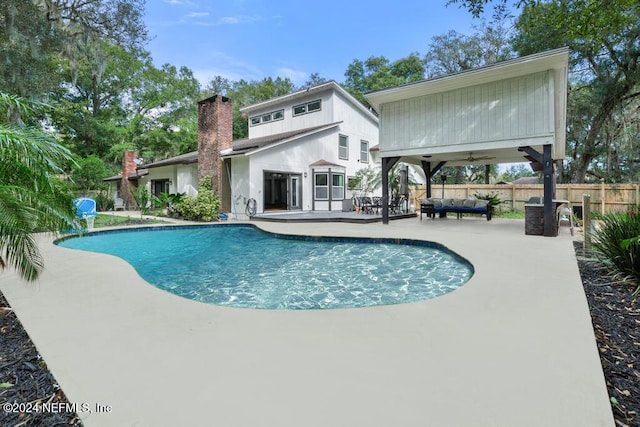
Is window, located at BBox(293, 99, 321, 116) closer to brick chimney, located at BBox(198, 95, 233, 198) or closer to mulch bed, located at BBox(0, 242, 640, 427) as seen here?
brick chimney, located at BBox(198, 95, 233, 198)

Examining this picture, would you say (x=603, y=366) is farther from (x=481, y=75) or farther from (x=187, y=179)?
(x=187, y=179)

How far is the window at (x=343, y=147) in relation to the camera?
60.3ft

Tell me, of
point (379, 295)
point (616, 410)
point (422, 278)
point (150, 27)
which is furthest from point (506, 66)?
point (150, 27)

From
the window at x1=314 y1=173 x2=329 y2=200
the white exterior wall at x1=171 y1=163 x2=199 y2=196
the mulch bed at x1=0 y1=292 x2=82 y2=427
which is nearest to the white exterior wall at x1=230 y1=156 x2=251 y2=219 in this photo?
the white exterior wall at x1=171 y1=163 x2=199 y2=196

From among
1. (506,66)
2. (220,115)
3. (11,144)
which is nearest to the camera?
(11,144)

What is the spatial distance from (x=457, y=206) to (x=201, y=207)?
10.5 m

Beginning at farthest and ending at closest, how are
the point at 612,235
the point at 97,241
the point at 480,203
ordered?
the point at 480,203
the point at 97,241
the point at 612,235

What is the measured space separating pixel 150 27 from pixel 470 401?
18.0 metres

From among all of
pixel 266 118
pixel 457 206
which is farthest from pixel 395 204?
pixel 266 118

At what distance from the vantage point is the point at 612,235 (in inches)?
194

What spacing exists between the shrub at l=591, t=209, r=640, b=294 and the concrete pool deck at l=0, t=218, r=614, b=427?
126 centimetres

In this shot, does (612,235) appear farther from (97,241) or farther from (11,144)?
(97,241)

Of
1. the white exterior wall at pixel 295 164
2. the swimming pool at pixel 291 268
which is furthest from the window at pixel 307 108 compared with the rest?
the swimming pool at pixel 291 268

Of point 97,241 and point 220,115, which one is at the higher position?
point 220,115
